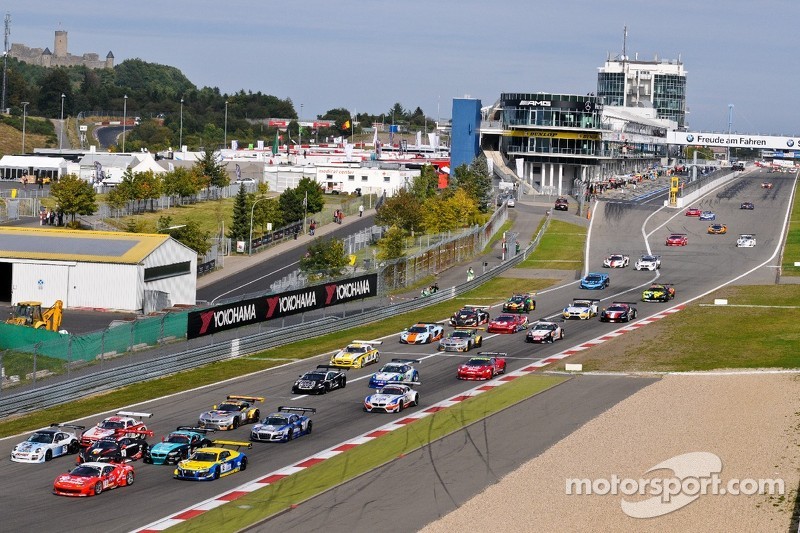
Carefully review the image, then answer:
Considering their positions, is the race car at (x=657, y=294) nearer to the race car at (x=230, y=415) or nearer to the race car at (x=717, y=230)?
the race car at (x=717, y=230)

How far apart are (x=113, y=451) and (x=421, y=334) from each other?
24.5 m

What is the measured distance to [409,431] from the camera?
37.3m

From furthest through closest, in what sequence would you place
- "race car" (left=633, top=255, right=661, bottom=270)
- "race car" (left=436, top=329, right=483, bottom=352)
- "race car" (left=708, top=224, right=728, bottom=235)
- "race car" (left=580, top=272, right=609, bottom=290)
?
"race car" (left=708, top=224, right=728, bottom=235) → "race car" (left=633, top=255, right=661, bottom=270) → "race car" (left=580, top=272, right=609, bottom=290) → "race car" (left=436, top=329, right=483, bottom=352)

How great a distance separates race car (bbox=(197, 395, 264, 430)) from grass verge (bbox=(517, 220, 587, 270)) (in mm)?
48216

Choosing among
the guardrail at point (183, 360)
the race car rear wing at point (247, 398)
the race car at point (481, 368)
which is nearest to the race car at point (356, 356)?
the race car at point (481, 368)

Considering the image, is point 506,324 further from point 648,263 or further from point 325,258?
point 648,263

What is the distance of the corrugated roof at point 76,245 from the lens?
66.2 meters

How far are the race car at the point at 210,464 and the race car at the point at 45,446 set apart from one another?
408 centimetres

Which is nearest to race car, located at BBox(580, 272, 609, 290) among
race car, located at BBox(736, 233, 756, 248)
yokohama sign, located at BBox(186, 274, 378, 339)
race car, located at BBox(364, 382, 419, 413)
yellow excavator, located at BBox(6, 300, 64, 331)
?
yokohama sign, located at BBox(186, 274, 378, 339)

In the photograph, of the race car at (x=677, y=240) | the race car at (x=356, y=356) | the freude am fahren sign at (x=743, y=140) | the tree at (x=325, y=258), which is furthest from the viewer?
the freude am fahren sign at (x=743, y=140)

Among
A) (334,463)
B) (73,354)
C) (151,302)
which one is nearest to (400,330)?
(151,302)

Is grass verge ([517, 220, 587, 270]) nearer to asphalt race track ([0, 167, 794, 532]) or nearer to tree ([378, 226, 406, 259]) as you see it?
asphalt race track ([0, 167, 794, 532])

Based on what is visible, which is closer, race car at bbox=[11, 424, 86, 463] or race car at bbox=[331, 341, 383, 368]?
race car at bbox=[11, 424, 86, 463]

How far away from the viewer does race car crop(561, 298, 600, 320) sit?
6281cm
